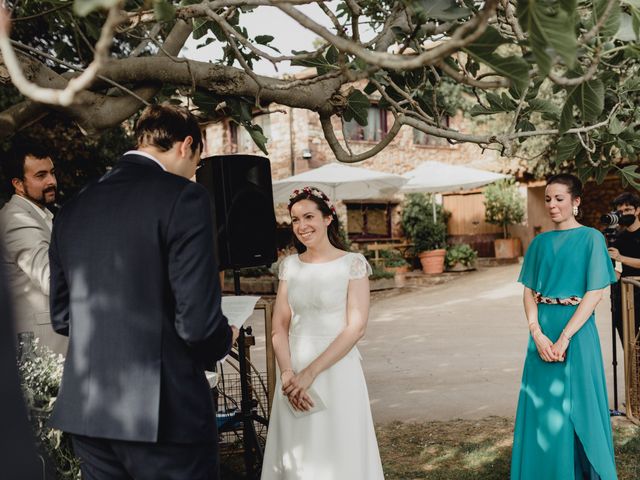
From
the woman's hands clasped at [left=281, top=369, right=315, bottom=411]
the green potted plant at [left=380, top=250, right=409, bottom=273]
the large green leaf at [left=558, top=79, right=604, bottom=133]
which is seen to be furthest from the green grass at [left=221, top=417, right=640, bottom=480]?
the green potted plant at [left=380, top=250, right=409, bottom=273]

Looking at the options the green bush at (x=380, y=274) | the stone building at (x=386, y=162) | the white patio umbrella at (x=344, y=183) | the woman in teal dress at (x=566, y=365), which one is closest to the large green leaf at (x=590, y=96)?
the woman in teal dress at (x=566, y=365)

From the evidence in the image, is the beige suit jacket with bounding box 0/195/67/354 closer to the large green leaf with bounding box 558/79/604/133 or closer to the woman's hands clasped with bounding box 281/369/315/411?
the woman's hands clasped with bounding box 281/369/315/411

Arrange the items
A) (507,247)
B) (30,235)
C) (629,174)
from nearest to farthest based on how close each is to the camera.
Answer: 1. (629,174)
2. (30,235)
3. (507,247)

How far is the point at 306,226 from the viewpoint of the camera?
3205 millimetres

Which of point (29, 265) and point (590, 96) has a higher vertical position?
point (590, 96)

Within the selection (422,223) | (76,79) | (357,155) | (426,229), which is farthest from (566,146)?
(422,223)

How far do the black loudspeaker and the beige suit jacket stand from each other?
97 centimetres

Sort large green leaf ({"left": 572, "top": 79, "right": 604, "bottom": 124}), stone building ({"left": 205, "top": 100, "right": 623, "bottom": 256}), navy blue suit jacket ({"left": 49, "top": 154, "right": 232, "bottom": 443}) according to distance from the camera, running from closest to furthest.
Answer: large green leaf ({"left": 572, "top": 79, "right": 604, "bottom": 124}) → navy blue suit jacket ({"left": 49, "top": 154, "right": 232, "bottom": 443}) → stone building ({"left": 205, "top": 100, "right": 623, "bottom": 256})

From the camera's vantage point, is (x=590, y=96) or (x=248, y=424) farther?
(x=248, y=424)

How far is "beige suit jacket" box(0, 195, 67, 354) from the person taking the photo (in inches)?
109

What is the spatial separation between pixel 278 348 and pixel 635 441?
2.83 meters

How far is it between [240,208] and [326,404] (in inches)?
49.2

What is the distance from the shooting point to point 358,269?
312 cm

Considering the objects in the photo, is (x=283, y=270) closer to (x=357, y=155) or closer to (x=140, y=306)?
(x=357, y=155)
